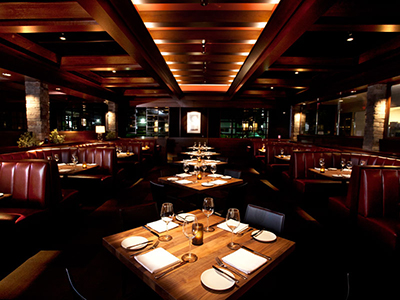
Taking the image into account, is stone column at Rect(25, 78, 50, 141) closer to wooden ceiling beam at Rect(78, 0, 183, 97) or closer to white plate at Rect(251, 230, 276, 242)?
wooden ceiling beam at Rect(78, 0, 183, 97)

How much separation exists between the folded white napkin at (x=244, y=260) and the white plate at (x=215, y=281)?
0.09 m

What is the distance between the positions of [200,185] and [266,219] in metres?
1.35

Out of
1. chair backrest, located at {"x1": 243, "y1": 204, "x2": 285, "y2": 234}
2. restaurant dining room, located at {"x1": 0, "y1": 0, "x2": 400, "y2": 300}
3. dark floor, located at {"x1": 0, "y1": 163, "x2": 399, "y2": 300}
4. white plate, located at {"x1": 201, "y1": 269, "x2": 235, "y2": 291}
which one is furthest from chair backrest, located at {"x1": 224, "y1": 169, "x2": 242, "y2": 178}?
white plate, located at {"x1": 201, "y1": 269, "x2": 235, "y2": 291}

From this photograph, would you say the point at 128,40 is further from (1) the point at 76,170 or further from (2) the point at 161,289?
(2) the point at 161,289

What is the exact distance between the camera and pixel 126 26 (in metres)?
3.51

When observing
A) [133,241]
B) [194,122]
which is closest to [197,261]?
[133,241]

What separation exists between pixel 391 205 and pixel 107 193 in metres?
5.00

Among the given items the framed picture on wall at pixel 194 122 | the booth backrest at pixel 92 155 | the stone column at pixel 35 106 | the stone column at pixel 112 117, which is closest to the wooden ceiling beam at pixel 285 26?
Result: the booth backrest at pixel 92 155

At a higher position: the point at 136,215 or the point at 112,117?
the point at 112,117

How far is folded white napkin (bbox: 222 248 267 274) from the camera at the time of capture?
4.28 ft

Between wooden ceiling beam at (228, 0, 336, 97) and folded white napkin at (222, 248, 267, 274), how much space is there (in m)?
2.79

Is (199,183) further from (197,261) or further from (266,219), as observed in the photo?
(197,261)

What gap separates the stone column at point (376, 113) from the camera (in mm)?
6246

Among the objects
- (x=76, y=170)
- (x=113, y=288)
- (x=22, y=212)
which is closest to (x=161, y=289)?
(x=113, y=288)
